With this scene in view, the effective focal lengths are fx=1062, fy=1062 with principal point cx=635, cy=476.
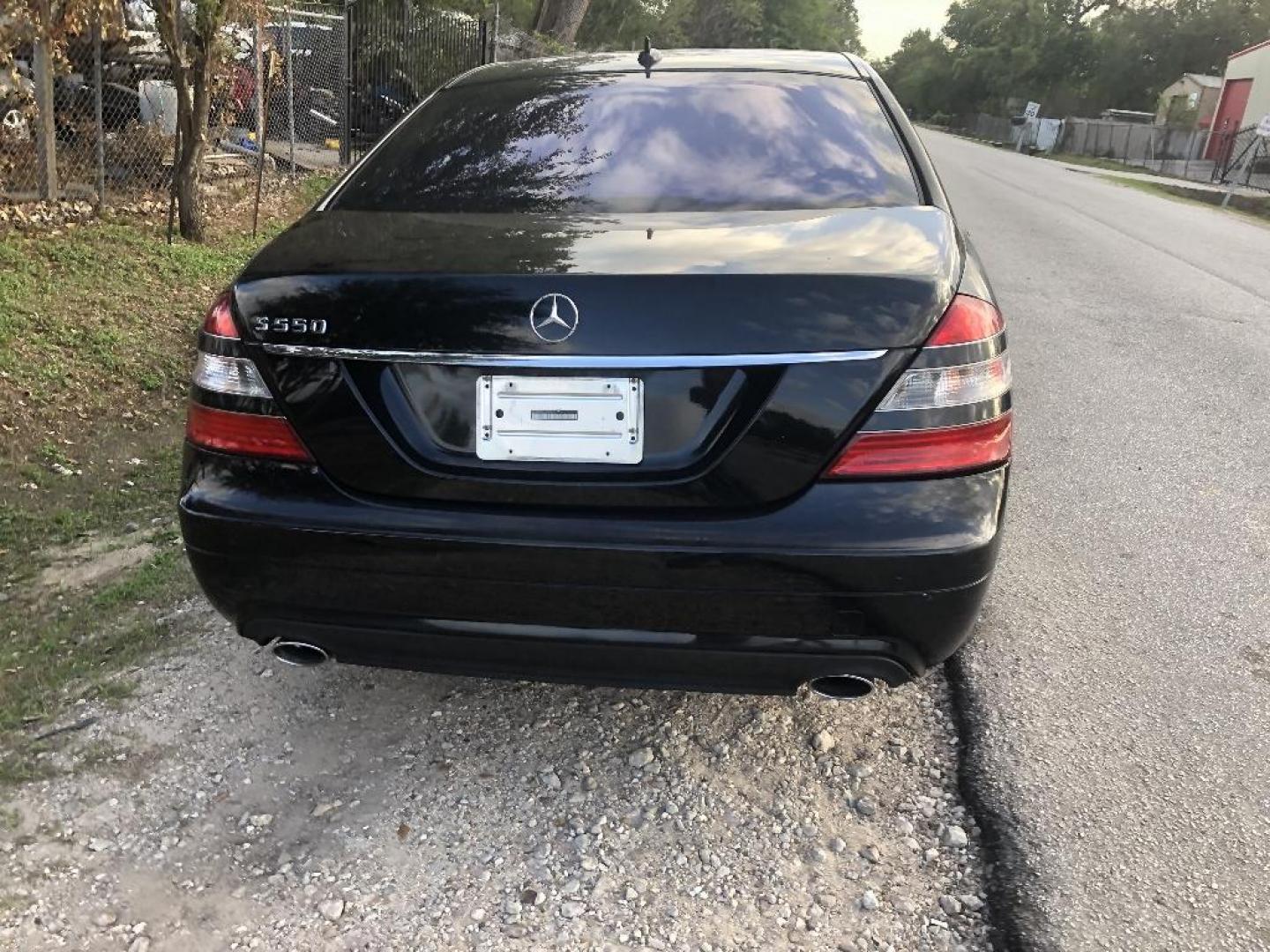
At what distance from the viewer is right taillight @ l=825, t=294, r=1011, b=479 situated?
81.4 inches

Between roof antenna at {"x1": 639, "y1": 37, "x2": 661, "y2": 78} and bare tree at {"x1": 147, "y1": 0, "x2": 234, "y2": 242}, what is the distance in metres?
4.85

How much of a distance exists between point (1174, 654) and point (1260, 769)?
58cm

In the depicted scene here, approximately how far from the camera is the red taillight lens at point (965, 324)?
2100 millimetres

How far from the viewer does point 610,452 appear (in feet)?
6.81

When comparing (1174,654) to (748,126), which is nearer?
(748,126)

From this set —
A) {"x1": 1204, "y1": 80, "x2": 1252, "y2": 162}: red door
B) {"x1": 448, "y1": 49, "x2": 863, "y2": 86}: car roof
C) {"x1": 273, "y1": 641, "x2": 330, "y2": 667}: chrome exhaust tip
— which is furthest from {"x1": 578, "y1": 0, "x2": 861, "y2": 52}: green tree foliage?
{"x1": 1204, "y1": 80, "x2": 1252, "y2": 162}: red door


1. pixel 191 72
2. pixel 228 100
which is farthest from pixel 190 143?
pixel 228 100

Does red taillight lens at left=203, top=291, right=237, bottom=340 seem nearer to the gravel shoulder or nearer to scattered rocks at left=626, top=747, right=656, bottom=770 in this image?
the gravel shoulder

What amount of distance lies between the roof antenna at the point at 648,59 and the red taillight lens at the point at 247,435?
1.72m

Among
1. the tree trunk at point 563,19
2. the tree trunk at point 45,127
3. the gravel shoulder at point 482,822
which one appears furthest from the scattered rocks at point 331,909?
the tree trunk at point 563,19

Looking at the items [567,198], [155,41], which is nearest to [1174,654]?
[567,198]

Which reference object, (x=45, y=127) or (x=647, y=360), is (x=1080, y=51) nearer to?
(x=45, y=127)

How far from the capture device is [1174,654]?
10.5 feet

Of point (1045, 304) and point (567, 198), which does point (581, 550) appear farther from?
point (1045, 304)
